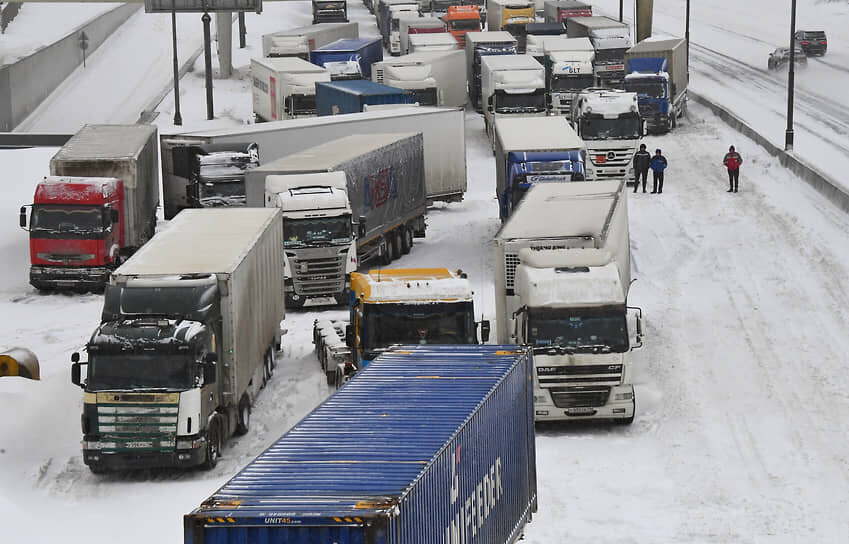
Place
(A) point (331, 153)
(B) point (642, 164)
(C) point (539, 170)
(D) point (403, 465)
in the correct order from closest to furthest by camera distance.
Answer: (D) point (403, 465)
(C) point (539, 170)
(A) point (331, 153)
(B) point (642, 164)

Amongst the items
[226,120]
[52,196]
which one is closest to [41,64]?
[226,120]

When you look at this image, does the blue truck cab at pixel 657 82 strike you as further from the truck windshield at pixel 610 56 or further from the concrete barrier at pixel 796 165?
the truck windshield at pixel 610 56

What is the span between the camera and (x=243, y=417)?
24656mm

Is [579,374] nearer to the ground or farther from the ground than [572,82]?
nearer to the ground

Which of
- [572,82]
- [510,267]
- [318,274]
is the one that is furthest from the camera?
[572,82]

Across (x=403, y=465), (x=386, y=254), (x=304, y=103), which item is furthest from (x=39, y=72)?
(x=403, y=465)

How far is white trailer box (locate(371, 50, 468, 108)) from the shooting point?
56.7 metres

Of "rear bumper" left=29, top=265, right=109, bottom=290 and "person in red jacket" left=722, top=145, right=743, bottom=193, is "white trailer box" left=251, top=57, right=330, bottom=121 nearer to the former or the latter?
"person in red jacket" left=722, top=145, right=743, bottom=193

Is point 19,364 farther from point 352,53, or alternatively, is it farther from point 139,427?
point 352,53

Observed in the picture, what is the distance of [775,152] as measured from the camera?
49.3m

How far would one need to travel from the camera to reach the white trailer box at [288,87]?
54438 mm

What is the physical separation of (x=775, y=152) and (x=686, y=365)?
75.5ft

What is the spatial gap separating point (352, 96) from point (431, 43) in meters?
19.1

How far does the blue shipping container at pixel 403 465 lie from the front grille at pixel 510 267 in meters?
7.42
